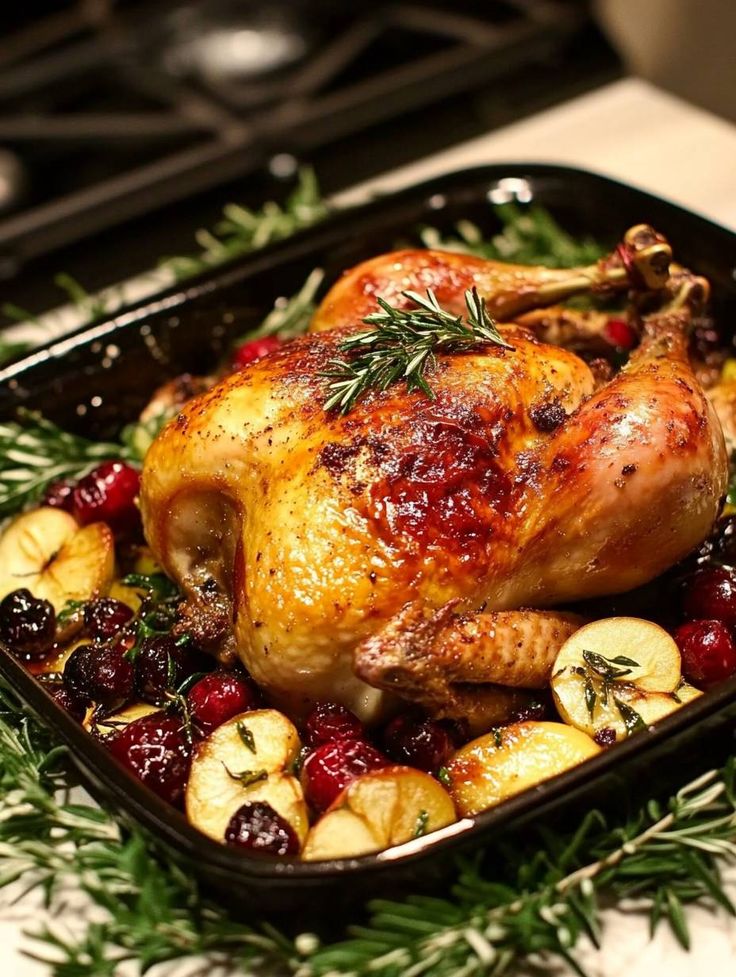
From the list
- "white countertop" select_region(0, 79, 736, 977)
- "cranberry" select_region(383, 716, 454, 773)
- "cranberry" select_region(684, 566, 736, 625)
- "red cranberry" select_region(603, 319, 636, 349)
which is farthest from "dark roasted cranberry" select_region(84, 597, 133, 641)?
"white countertop" select_region(0, 79, 736, 977)

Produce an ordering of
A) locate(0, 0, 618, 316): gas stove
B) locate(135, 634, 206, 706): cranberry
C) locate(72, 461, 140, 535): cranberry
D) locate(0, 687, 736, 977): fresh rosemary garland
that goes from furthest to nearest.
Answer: locate(0, 0, 618, 316): gas stove
locate(72, 461, 140, 535): cranberry
locate(135, 634, 206, 706): cranberry
locate(0, 687, 736, 977): fresh rosemary garland

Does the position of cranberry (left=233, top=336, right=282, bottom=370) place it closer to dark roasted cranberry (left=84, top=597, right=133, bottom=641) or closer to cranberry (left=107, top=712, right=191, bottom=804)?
dark roasted cranberry (left=84, top=597, right=133, bottom=641)

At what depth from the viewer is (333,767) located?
184 centimetres

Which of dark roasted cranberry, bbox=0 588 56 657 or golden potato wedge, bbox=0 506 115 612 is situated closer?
dark roasted cranberry, bbox=0 588 56 657

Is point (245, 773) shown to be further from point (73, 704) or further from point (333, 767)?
point (73, 704)

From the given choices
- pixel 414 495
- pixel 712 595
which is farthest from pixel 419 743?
pixel 712 595

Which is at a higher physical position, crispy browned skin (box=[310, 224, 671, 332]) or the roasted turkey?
crispy browned skin (box=[310, 224, 671, 332])

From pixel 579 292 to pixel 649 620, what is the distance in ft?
2.42

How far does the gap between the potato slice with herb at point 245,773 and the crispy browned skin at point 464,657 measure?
0.22 m

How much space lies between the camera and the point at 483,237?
10.9ft

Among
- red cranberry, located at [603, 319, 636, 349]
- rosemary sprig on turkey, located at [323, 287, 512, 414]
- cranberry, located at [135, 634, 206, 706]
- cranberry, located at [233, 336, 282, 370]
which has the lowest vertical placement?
cranberry, located at [135, 634, 206, 706]

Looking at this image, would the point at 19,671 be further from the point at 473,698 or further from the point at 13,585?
the point at 473,698

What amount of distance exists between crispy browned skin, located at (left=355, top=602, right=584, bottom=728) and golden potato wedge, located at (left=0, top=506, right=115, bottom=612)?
801 millimetres

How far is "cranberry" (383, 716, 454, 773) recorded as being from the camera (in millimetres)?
1898
